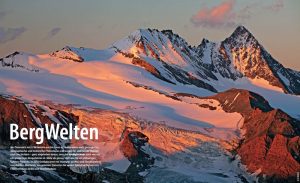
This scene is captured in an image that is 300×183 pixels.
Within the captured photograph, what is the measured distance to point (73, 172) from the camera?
192 metres

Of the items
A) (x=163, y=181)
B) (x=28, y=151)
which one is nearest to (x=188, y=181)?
(x=163, y=181)

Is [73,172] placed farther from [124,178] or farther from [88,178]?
[88,178]

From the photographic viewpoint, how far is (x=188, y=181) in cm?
19900

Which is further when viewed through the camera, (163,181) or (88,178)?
(163,181)

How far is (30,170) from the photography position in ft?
597

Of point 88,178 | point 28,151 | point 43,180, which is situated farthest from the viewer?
point 28,151

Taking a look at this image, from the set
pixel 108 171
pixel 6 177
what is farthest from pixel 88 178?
pixel 108 171

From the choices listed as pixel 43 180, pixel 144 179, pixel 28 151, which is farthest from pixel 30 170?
pixel 144 179

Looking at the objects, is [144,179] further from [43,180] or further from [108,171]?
[43,180]

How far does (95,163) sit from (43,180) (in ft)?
67.3

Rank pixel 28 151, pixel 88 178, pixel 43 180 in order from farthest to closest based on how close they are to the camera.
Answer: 1. pixel 28 151
2. pixel 43 180
3. pixel 88 178

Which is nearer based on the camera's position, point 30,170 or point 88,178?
point 88,178

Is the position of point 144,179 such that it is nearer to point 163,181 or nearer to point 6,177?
point 163,181

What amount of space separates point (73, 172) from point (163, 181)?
1954 cm
